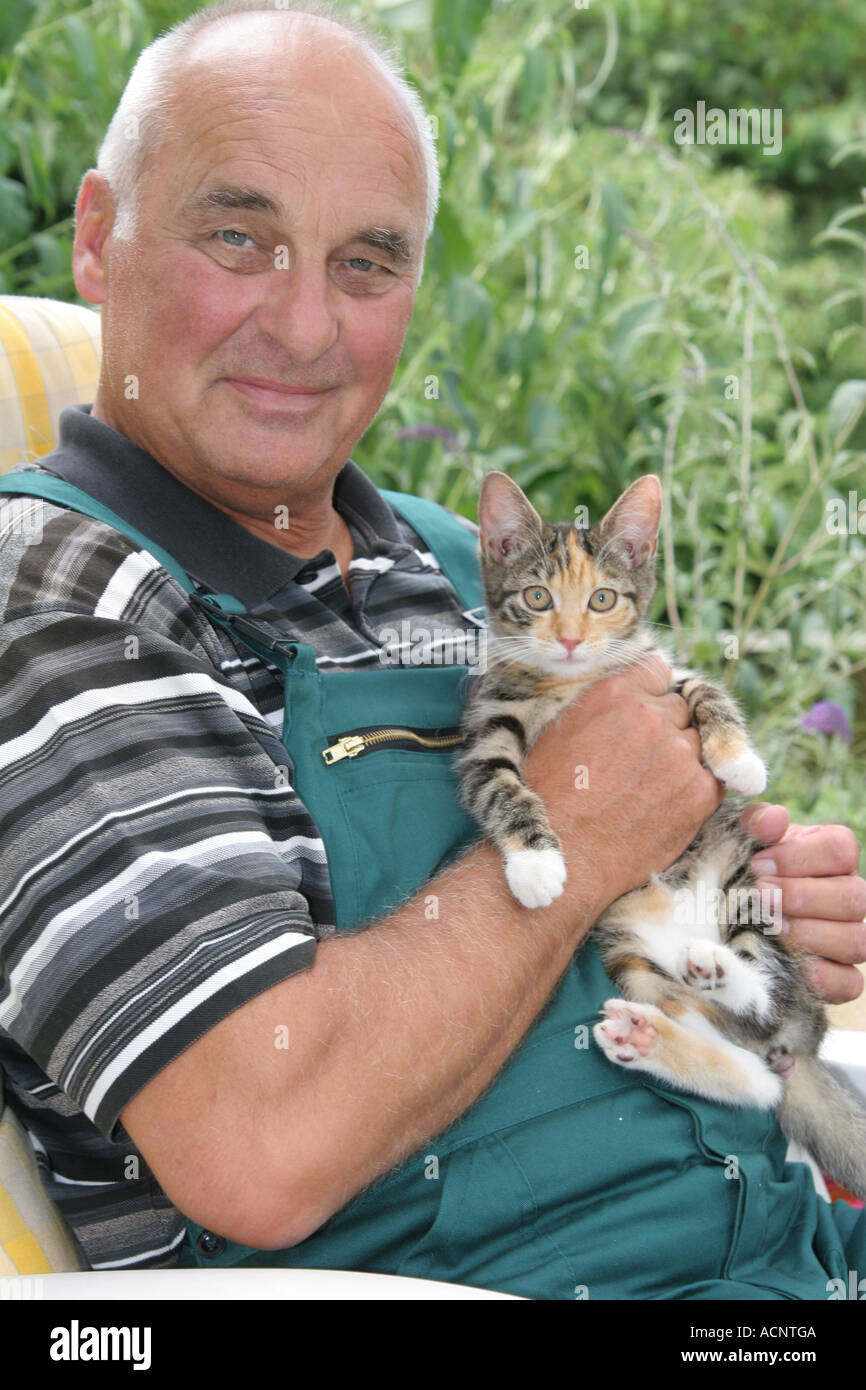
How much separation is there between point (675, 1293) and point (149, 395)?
46.7 inches

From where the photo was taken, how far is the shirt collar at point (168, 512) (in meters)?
1.47

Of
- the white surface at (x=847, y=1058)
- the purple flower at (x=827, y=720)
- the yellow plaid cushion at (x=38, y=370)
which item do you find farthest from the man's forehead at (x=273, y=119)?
the purple flower at (x=827, y=720)

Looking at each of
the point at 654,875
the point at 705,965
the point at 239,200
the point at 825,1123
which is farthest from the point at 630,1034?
the point at 239,200

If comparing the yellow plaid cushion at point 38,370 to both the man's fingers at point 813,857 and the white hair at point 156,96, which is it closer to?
the white hair at point 156,96

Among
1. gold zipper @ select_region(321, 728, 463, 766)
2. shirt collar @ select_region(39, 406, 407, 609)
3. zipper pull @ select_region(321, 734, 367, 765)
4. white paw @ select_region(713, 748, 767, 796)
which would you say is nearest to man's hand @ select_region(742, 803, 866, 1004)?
white paw @ select_region(713, 748, 767, 796)

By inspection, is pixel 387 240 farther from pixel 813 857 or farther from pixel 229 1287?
pixel 229 1287

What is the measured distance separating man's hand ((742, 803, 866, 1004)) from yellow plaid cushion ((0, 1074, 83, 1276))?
1.00 meters

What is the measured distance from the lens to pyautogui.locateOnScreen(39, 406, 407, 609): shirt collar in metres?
1.47

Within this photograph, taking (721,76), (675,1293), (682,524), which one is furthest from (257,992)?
(721,76)

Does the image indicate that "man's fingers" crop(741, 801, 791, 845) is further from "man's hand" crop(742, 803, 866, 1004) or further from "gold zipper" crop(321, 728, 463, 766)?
"gold zipper" crop(321, 728, 463, 766)
